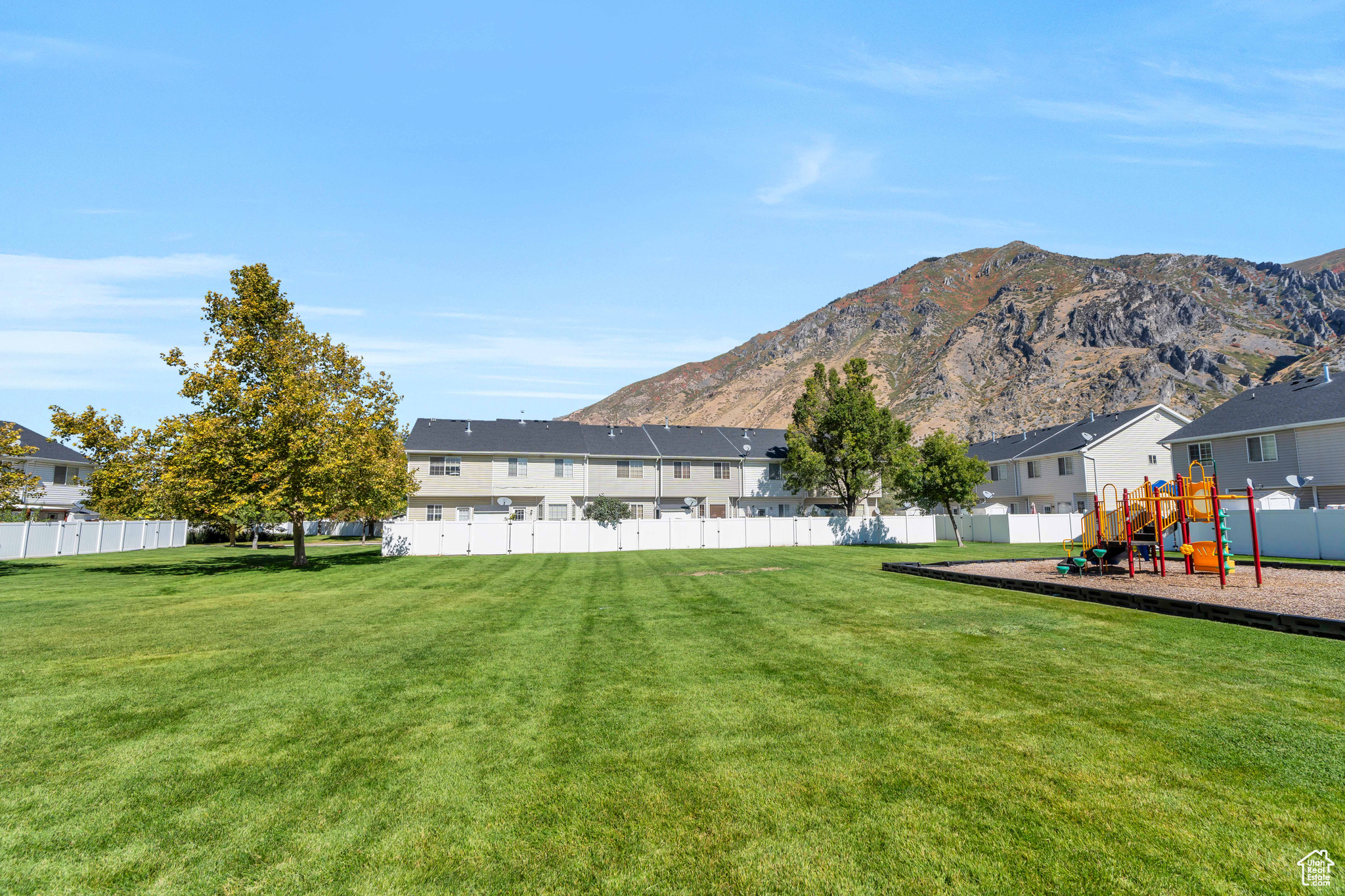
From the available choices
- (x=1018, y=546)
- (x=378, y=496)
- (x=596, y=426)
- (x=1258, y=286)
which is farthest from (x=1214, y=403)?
(x=378, y=496)

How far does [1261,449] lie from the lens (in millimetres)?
34656

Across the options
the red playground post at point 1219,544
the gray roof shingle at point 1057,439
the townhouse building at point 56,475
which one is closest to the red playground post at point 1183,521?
the red playground post at point 1219,544

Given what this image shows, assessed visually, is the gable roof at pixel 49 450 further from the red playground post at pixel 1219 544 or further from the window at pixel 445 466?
the red playground post at pixel 1219 544

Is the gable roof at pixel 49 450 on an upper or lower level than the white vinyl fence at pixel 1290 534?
upper

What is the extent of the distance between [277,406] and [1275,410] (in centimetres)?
4852

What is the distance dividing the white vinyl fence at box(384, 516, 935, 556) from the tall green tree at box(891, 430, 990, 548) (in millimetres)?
3707

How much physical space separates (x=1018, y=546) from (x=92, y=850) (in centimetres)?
3668

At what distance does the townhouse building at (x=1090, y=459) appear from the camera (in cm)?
4388

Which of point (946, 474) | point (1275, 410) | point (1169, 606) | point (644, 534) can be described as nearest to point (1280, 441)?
point (1275, 410)

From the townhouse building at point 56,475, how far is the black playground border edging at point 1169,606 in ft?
178

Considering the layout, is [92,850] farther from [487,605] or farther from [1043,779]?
[487,605]

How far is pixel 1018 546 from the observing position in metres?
33.3

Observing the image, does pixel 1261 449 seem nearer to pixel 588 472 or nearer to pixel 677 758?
pixel 588 472

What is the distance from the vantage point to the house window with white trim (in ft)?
123
